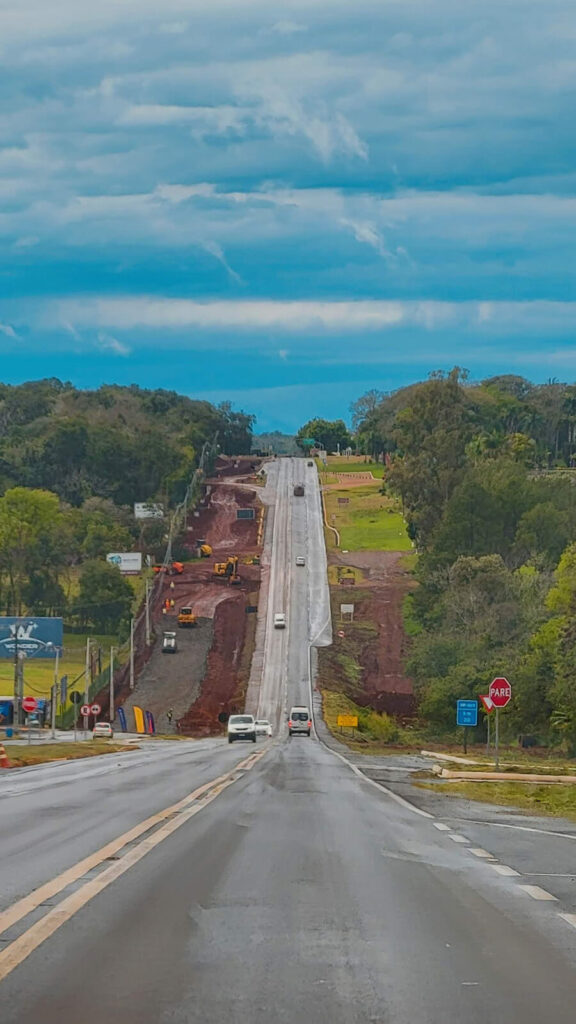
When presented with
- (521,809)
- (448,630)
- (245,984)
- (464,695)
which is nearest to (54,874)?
(245,984)

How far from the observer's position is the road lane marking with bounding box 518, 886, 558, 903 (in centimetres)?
1114

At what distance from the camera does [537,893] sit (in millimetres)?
11406

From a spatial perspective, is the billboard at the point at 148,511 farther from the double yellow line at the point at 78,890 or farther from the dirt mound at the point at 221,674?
the double yellow line at the point at 78,890

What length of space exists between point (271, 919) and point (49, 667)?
108 m

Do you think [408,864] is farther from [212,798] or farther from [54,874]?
[212,798]

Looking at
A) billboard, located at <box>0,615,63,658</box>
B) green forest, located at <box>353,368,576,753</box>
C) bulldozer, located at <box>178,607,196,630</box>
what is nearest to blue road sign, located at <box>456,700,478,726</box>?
green forest, located at <box>353,368,576,753</box>

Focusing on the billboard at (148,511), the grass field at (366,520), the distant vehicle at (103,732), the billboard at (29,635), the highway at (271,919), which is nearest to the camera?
the highway at (271,919)

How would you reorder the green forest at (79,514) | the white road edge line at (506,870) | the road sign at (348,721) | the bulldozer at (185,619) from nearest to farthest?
1. the white road edge line at (506,870)
2. the road sign at (348,721)
3. the bulldozer at (185,619)
4. the green forest at (79,514)

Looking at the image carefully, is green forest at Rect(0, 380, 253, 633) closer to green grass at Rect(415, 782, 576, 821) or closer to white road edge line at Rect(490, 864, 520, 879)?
green grass at Rect(415, 782, 576, 821)

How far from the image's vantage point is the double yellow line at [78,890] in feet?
27.7

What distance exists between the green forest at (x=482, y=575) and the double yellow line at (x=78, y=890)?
5135 cm

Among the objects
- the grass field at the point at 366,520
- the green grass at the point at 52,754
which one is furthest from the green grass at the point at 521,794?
the grass field at the point at 366,520

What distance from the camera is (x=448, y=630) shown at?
3927 inches

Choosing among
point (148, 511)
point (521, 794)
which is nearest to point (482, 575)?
point (521, 794)
